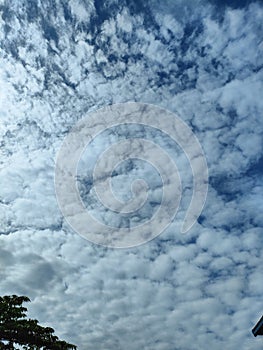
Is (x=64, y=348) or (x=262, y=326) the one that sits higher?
(x=64, y=348)

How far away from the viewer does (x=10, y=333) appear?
21.3 meters

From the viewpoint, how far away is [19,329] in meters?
21.5

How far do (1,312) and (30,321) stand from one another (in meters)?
1.95

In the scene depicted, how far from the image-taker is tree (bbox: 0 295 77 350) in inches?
840

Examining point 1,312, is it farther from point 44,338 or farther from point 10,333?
point 44,338

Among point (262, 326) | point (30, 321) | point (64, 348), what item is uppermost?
point (30, 321)

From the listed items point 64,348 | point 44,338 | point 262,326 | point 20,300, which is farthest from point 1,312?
point 262,326

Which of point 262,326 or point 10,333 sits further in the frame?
point 10,333

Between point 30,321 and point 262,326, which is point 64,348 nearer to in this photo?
point 30,321

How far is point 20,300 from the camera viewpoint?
2184 centimetres

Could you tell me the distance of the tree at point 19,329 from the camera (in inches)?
840

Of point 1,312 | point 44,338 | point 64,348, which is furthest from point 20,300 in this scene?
point 64,348

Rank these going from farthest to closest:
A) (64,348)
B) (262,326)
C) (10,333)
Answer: (64,348)
(10,333)
(262,326)

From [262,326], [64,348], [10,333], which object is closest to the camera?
[262,326]
